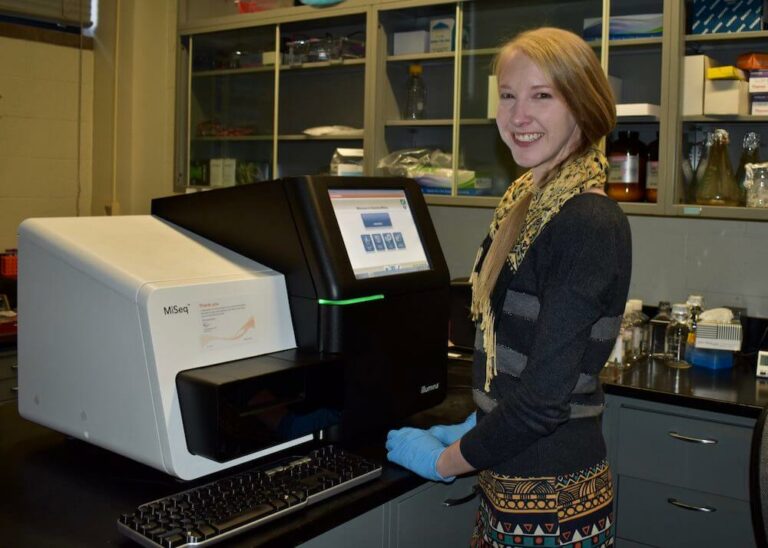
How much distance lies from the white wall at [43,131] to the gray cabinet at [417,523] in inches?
120

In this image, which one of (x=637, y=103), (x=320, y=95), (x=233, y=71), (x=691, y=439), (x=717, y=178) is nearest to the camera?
(x=691, y=439)

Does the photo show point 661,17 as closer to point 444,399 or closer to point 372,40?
point 372,40

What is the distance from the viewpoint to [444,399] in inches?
68.8

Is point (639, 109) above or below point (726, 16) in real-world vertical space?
below

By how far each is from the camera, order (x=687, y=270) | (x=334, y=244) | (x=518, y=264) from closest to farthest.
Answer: (x=518, y=264) < (x=334, y=244) < (x=687, y=270)

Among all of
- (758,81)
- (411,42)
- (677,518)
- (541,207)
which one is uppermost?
(411,42)

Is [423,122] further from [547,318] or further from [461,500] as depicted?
[547,318]

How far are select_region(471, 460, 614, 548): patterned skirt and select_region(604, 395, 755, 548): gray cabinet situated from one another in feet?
3.14

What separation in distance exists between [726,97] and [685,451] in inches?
42.7

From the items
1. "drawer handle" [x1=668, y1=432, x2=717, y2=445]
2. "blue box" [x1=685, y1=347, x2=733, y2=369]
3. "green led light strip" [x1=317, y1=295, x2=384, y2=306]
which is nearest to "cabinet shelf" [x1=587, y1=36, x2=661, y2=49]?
"blue box" [x1=685, y1=347, x2=733, y2=369]

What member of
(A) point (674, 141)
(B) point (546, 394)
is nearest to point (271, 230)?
(B) point (546, 394)

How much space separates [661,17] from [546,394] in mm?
1809

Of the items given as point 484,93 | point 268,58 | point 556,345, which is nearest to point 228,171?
point 268,58

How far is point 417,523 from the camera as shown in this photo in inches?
56.4
